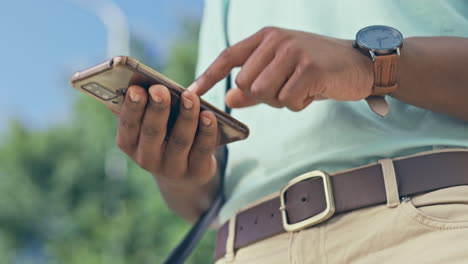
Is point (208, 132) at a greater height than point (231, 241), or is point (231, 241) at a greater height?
point (208, 132)

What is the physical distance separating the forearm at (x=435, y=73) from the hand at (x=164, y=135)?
41cm

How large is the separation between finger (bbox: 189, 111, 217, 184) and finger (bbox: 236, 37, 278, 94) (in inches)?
3.7

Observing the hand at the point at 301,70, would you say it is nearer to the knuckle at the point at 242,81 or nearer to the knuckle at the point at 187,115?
the knuckle at the point at 242,81

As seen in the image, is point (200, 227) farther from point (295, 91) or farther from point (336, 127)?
point (295, 91)

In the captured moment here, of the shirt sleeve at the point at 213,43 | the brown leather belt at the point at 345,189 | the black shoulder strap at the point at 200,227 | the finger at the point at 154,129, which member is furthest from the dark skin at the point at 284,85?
the shirt sleeve at the point at 213,43

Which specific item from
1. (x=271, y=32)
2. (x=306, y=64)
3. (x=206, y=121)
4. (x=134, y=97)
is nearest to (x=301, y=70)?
(x=306, y=64)

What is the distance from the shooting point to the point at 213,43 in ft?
6.67

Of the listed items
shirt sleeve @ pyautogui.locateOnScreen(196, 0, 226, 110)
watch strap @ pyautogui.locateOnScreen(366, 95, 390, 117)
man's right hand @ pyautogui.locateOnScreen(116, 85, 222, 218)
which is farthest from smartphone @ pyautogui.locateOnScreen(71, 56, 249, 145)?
shirt sleeve @ pyautogui.locateOnScreen(196, 0, 226, 110)

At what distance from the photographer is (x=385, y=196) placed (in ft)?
4.61

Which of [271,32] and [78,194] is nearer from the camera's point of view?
[271,32]

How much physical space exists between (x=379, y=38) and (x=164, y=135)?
0.48m

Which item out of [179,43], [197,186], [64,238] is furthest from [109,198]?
[197,186]

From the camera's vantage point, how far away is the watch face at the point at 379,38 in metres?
1.39

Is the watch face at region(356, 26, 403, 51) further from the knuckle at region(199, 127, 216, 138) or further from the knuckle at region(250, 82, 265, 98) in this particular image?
the knuckle at region(199, 127, 216, 138)
